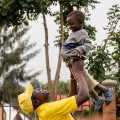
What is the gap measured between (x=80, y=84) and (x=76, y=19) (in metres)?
0.55

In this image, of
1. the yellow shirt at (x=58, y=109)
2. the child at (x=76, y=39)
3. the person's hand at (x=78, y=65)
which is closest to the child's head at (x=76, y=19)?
the child at (x=76, y=39)

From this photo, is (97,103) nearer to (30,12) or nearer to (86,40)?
(86,40)

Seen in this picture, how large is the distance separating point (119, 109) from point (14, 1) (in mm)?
4786

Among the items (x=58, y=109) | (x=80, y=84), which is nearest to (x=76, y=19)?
(x=80, y=84)

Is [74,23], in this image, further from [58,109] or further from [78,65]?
[58,109]

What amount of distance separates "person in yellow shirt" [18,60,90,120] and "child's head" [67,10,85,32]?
310 millimetres

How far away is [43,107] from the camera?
2.85m

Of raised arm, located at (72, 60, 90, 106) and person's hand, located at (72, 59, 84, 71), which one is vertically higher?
person's hand, located at (72, 59, 84, 71)

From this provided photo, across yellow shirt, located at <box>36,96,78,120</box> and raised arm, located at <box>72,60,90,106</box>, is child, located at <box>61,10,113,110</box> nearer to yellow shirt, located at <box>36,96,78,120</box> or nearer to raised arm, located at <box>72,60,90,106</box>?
raised arm, located at <box>72,60,90,106</box>

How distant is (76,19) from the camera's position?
9.57 ft

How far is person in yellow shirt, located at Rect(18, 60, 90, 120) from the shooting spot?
8.71ft

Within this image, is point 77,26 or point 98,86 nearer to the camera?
point 77,26

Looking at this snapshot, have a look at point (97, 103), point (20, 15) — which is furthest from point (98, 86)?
point (20, 15)

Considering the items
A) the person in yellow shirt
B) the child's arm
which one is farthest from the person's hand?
the child's arm
